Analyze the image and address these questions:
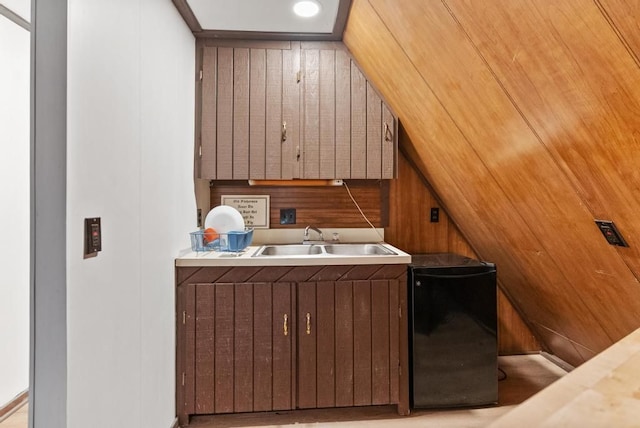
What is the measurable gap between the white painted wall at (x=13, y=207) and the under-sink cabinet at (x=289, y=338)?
39.9 inches

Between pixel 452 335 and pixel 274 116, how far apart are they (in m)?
1.74

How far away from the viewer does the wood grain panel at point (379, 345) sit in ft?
6.06

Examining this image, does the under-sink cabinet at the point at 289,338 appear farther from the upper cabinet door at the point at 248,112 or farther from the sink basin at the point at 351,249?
the upper cabinet door at the point at 248,112

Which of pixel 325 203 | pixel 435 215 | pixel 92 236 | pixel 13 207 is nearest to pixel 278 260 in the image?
pixel 325 203

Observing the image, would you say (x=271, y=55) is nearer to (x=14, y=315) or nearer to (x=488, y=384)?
(x=14, y=315)

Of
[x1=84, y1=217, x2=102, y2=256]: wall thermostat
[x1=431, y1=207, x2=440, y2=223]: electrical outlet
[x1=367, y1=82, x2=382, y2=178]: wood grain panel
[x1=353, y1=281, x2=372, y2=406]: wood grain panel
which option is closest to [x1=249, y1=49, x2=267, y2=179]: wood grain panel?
[x1=367, y1=82, x2=382, y2=178]: wood grain panel

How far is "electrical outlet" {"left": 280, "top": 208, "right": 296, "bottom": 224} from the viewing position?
8.07 feet

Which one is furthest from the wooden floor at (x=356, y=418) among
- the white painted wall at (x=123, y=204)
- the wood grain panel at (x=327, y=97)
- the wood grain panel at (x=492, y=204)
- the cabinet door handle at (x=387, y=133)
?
the cabinet door handle at (x=387, y=133)

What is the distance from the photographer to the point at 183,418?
5.81 ft

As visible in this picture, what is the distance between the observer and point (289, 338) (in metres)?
1.82

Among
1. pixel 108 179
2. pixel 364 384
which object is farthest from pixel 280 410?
pixel 108 179

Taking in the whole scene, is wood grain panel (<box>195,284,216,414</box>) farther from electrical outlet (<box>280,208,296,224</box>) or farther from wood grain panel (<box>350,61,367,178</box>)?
wood grain panel (<box>350,61,367,178</box>)

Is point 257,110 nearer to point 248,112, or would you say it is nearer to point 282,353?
point 248,112

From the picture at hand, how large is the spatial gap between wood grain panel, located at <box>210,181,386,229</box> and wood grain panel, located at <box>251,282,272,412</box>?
0.74m
